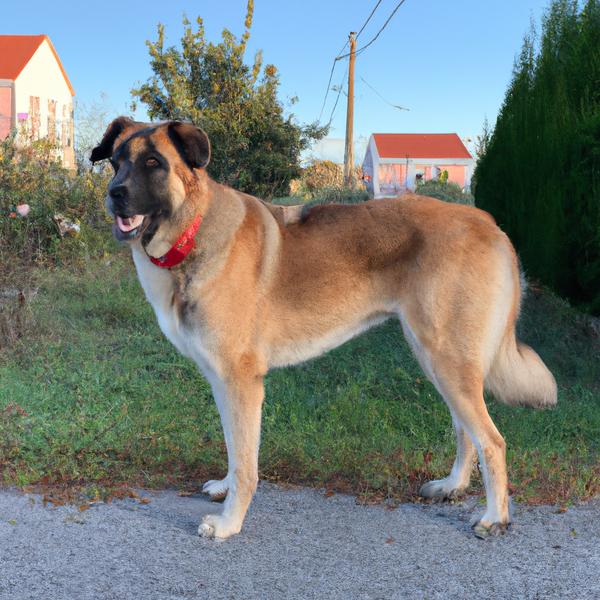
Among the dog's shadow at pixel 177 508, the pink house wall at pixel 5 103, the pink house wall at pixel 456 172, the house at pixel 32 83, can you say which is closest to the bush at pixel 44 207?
the dog's shadow at pixel 177 508

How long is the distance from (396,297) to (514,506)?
1451 millimetres

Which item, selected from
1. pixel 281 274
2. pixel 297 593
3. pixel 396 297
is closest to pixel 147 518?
pixel 297 593

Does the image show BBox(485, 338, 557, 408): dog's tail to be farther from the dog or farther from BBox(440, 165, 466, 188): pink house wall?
Result: BBox(440, 165, 466, 188): pink house wall

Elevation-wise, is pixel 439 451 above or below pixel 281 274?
below

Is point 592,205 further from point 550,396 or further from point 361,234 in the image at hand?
point 361,234

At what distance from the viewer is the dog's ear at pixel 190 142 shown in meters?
3.89

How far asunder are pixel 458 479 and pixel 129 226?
7.95ft

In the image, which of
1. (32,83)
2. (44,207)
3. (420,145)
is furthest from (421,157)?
(44,207)

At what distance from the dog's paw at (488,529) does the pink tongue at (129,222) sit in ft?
7.89

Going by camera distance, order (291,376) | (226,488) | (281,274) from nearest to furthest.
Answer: (281,274), (226,488), (291,376)

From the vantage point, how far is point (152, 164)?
3.85 m

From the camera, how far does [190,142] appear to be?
3889mm

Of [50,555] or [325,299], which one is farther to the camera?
[325,299]

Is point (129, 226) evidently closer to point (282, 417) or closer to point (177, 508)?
point (177, 508)
